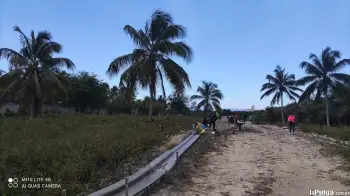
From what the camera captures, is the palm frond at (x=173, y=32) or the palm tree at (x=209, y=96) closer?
the palm frond at (x=173, y=32)

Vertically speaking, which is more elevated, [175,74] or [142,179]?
[175,74]

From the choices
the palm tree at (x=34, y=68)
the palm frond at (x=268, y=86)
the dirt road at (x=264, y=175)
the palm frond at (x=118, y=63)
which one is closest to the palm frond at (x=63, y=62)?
the palm tree at (x=34, y=68)

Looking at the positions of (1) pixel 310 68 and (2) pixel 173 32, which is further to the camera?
(1) pixel 310 68

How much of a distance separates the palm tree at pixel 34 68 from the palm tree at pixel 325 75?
85.3 feet

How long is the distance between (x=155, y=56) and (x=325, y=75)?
919 inches

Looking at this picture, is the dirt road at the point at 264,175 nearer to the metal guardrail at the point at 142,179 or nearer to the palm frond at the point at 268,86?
the metal guardrail at the point at 142,179

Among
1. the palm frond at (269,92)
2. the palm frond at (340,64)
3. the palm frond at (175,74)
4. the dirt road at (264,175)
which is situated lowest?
the dirt road at (264,175)

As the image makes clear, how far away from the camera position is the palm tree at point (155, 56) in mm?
20922

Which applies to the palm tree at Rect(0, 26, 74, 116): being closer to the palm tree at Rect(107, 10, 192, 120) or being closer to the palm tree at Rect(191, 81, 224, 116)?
the palm tree at Rect(107, 10, 192, 120)

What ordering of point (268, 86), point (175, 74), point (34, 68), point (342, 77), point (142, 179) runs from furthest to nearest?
point (268, 86) < point (342, 77) < point (34, 68) < point (175, 74) < point (142, 179)

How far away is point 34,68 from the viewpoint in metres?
25.4

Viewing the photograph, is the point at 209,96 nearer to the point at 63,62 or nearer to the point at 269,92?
the point at 269,92

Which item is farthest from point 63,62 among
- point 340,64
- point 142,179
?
point 340,64

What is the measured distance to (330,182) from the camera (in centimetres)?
697
